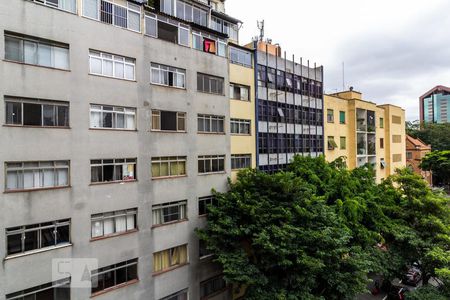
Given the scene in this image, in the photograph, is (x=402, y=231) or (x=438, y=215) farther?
(x=438, y=215)

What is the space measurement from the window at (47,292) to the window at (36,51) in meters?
9.71

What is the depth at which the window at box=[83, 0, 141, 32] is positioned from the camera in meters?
14.9

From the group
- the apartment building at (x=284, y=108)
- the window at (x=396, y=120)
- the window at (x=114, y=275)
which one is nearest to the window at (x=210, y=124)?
the apartment building at (x=284, y=108)

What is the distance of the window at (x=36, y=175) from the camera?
12.5 m

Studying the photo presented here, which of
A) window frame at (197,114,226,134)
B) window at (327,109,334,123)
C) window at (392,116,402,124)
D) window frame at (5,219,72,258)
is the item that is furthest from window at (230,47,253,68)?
window at (392,116,402,124)

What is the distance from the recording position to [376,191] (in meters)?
23.4

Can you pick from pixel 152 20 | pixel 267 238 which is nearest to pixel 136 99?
pixel 152 20

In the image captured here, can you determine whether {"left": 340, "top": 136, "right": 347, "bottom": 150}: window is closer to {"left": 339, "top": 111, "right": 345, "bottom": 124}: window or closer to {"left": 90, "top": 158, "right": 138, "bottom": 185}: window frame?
{"left": 339, "top": 111, "right": 345, "bottom": 124}: window

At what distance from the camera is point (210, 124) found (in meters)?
20.4

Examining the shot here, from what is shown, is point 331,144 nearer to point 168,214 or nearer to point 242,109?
point 242,109

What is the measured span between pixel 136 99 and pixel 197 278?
37.7ft

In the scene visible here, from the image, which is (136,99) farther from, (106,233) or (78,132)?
(106,233)

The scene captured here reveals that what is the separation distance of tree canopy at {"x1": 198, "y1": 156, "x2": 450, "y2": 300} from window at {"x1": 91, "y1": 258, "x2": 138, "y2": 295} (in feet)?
13.8

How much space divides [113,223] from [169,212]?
11.2 ft
